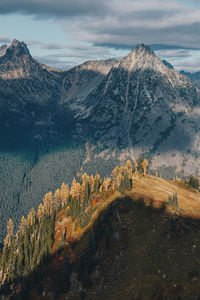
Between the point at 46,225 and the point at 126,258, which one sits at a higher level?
the point at 126,258

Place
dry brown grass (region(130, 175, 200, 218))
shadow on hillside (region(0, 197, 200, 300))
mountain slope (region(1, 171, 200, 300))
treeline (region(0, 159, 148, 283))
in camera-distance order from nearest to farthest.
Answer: mountain slope (region(1, 171, 200, 300))
shadow on hillside (region(0, 197, 200, 300))
treeline (region(0, 159, 148, 283))
dry brown grass (region(130, 175, 200, 218))

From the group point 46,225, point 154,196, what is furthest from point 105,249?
point 46,225

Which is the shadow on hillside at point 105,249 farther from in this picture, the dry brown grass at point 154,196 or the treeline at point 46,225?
the dry brown grass at point 154,196

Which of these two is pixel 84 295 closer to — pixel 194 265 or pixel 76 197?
pixel 194 265

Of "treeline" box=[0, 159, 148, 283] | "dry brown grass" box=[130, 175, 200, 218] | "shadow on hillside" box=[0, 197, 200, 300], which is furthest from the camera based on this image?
"dry brown grass" box=[130, 175, 200, 218]

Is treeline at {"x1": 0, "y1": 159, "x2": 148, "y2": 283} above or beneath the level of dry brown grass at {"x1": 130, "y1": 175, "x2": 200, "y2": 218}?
beneath

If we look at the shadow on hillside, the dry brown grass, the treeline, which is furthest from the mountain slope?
the treeline

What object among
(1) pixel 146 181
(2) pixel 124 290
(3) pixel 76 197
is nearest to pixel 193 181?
(1) pixel 146 181

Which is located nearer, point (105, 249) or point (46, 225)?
point (105, 249)

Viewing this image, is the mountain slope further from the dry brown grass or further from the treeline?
the treeline

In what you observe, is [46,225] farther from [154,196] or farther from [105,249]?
[154,196]
